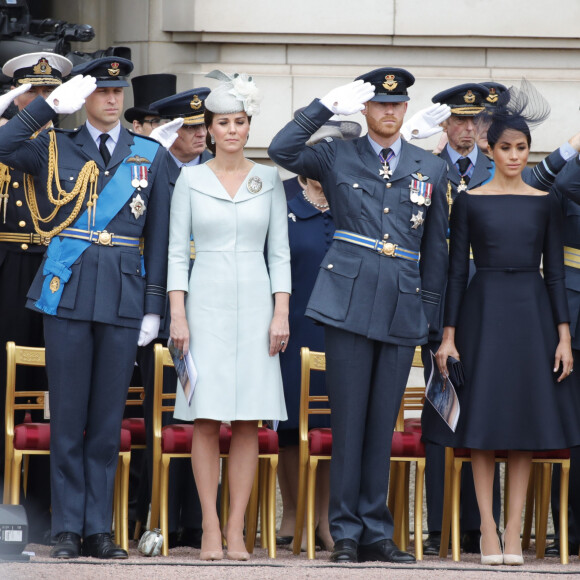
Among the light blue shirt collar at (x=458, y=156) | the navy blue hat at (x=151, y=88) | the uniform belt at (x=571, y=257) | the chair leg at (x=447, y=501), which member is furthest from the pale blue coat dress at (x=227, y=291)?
the navy blue hat at (x=151, y=88)

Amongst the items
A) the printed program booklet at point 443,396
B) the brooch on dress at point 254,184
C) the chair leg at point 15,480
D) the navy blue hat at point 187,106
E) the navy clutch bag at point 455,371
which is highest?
the navy blue hat at point 187,106

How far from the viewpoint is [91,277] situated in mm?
6551

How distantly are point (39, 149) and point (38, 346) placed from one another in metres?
1.05

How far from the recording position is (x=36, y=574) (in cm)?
568

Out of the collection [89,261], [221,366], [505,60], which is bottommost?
[221,366]

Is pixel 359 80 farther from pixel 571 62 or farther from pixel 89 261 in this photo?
pixel 571 62

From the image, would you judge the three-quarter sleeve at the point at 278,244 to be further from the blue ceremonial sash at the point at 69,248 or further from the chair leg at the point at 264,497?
the chair leg at the point at 264,497

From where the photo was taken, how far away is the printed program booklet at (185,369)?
21.1 feet

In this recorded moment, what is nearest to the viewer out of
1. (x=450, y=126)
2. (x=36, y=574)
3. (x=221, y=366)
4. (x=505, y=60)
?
(x=36, y=574)

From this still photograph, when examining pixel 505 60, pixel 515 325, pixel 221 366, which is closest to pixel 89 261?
pixel 221 366

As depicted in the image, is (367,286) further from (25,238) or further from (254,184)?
(25,238)

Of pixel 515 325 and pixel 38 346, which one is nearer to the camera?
pixel 515 325

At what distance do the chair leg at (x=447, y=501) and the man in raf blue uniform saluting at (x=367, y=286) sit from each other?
0.42 meters

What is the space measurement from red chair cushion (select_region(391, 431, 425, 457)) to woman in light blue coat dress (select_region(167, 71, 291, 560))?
62 centimetres
